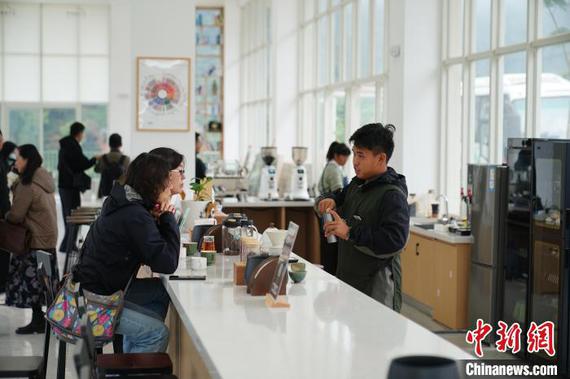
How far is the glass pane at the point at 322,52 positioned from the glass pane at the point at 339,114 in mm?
713

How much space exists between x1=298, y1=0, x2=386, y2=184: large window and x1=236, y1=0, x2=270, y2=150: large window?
1814 mm

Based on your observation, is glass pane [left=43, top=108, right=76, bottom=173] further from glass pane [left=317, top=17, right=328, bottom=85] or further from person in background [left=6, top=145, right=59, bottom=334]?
person in background [left=6, top=145, right=59, bottom=334]

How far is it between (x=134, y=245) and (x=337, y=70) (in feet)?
27.9

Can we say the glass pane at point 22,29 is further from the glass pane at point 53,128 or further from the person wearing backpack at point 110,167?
the person wearing backpack at point 110,167

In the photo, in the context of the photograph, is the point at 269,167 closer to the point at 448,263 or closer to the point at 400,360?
the point at 448,263

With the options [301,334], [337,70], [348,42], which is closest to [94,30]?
[337,70]

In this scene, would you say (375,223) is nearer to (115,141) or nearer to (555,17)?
(555,17)

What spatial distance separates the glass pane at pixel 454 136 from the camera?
8586mm

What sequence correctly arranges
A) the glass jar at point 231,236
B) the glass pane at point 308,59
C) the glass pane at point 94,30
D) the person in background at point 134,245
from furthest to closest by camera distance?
the glass pane at point 94,30, the glass pane at point 308,59, the glass jar at point 231,236, the person in background at point 134,245

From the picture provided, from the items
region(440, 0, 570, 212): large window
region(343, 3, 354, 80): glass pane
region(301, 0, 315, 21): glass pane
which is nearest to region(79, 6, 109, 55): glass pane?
region(301, 0, 315, 21): glass pane

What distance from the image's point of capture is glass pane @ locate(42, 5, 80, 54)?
66.0ft

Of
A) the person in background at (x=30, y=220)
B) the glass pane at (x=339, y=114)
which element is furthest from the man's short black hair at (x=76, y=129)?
the person in background at (x=30, y=220)

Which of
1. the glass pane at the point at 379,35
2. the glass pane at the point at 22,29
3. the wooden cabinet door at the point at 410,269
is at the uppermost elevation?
the glass pane at the point at 22,29
